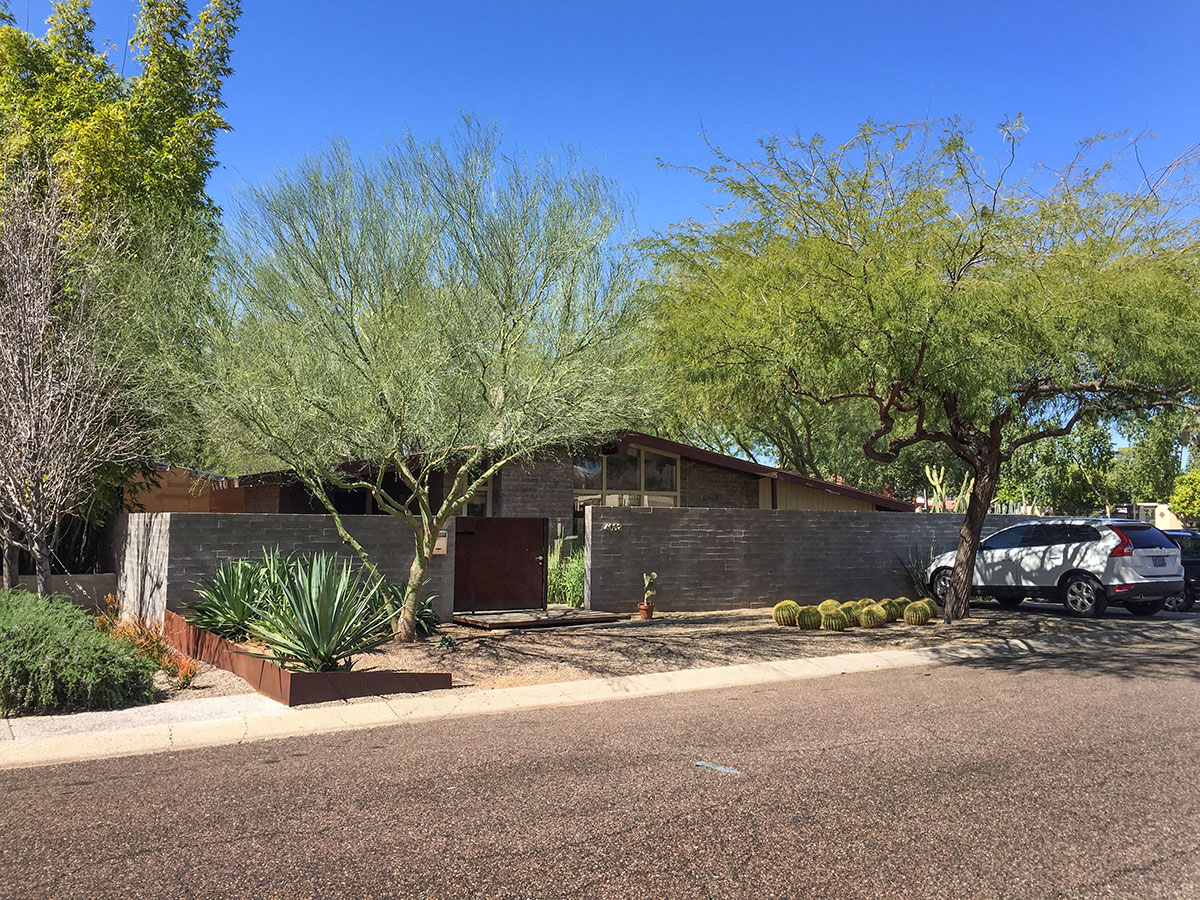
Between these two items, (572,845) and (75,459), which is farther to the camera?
(75,459)

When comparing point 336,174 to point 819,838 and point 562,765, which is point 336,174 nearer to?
point 562,765

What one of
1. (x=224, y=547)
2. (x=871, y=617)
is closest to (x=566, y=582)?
(x=871, y=617)

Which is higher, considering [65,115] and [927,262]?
[65,115]

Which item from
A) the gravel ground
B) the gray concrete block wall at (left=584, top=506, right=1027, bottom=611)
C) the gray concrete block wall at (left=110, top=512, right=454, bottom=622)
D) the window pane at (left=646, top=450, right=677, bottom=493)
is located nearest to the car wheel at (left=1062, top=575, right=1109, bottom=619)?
the gravel ground

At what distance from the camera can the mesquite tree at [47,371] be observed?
40.2ft

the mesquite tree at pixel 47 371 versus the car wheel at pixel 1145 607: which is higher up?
the mesquite tree at pixel 47 371

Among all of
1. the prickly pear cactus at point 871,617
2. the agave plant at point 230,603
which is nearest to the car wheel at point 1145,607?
the prickly pear cactus at point 871,617

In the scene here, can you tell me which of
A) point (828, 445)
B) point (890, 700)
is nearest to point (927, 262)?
point (890, 700)

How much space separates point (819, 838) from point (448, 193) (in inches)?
352

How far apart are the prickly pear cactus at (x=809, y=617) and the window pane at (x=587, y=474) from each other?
252 inches

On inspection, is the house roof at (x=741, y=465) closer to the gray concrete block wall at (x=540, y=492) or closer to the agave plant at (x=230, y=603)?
the gray concrete block wall at (x=540, y=492)

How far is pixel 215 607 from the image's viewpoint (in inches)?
477

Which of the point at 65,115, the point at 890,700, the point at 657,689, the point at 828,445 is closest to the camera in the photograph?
the point at 890,700

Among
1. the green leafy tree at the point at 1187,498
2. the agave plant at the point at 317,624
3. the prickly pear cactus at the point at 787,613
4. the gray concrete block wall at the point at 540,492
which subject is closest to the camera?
the agave plant at the point at 317,624
